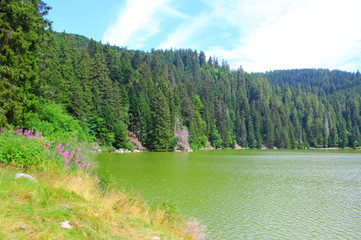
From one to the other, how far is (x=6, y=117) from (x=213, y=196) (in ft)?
47.9

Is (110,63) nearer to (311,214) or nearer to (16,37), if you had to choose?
(16,37)

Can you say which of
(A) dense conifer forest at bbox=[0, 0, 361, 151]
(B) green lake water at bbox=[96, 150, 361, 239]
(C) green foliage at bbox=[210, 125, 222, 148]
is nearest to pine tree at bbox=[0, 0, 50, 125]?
(A) dense conifer forest at bbox=[0, 0, 361, 151]

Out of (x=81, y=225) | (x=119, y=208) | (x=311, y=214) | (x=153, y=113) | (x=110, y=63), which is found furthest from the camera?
(x=110, y=63)

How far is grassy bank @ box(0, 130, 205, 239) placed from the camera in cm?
470

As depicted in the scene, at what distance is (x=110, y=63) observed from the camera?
263 ft

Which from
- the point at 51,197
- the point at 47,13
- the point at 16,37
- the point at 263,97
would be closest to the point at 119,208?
the point at 51,197

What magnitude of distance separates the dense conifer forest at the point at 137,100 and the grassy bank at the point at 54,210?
28.4 ft

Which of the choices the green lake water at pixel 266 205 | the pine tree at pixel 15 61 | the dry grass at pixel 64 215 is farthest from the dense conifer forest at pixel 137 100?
the dry grass at pixel 64 215

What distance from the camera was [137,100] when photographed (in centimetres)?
7156

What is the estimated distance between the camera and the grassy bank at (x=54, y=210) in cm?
470

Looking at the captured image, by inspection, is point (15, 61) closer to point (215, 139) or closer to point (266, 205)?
point (266, 205)

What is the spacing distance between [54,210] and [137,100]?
220ft

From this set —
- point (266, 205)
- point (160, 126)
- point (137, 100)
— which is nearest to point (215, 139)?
point (160, 126)

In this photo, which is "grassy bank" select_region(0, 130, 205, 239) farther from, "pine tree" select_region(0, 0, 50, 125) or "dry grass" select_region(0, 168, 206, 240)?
"pine tree" select_region(0, 0, 50, 125)
